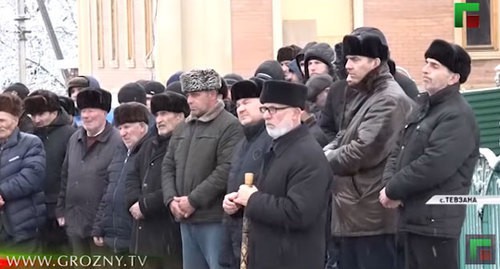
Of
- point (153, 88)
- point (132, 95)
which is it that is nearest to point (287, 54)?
point (153, 88)

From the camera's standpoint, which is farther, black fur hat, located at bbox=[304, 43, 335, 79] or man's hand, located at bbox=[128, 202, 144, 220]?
black fur hat, located at bbox=[304, 43, 335, 79]

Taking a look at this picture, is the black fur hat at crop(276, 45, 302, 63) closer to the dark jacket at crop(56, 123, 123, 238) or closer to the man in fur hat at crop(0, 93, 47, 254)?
the dark jacket at crop(56, 123, 123, 238)

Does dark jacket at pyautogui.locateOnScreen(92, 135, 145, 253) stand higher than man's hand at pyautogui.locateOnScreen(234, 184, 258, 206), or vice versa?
man's hand at pyautogui.locateOnScreen(234, 184, 258, 206)

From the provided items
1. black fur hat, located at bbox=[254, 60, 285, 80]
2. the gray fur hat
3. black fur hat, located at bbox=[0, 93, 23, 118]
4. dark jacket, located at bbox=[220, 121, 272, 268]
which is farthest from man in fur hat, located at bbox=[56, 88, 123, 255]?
dark jacket, located at bbox=[220, 121, 272, 268]

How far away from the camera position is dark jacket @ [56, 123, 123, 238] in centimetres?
1243

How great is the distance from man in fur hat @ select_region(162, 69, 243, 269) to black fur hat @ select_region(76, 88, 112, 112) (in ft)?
5.25

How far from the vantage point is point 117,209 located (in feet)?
39.5

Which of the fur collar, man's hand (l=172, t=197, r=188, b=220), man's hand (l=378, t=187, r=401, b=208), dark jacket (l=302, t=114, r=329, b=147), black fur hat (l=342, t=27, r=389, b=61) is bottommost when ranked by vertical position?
man's hand (l=172, t=197, r=188, b=220)

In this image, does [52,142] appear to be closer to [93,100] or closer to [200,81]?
[93,100]

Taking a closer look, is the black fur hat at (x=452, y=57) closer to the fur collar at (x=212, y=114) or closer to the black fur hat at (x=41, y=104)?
the fur collar at (x=212, y=114)

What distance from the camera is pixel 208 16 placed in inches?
921

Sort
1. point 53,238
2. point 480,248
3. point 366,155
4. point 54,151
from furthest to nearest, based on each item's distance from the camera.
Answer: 1. point 54,151
2. point 53,238
3. point 480,248
4. point 366,155

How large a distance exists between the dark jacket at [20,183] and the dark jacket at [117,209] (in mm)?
852

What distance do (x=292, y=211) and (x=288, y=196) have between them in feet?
0.41
